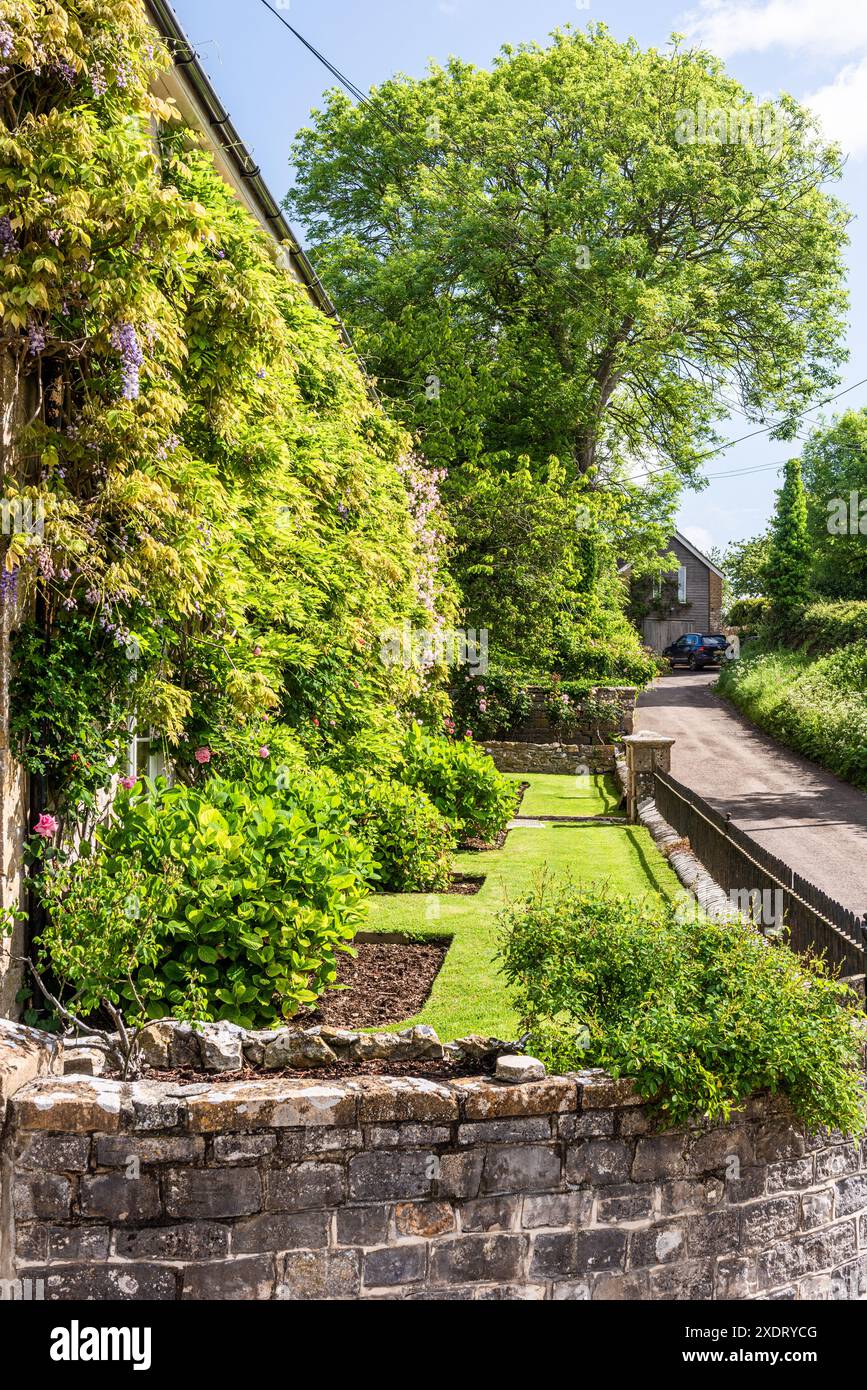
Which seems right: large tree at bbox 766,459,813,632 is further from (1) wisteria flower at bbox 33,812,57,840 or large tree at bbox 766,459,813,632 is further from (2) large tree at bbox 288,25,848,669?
(1) wisteria flower at bbox 33,812,57,840

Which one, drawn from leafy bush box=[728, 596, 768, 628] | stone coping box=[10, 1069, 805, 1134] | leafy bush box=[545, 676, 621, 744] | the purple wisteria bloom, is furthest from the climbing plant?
leafy bush box=[728, 596, 768, 628]

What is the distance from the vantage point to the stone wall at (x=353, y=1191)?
4477 mm

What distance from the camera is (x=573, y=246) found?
1062 inches

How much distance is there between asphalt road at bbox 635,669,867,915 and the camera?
48.5 ft

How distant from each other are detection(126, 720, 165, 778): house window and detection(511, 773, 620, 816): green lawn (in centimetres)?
964

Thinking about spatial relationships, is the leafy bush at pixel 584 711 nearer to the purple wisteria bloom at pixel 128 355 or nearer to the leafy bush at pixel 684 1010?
the purple wisteria bloom at pixel 128 355

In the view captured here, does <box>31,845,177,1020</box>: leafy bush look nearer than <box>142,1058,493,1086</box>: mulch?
No

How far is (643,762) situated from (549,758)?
22.8 ft

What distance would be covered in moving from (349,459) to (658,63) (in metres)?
23.8

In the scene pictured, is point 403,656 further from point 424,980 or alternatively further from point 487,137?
point 487,137

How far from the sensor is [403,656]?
14.1 m

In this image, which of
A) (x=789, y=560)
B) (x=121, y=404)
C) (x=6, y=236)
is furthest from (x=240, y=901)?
(x=789, y=560)

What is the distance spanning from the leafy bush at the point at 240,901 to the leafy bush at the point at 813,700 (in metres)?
17.2

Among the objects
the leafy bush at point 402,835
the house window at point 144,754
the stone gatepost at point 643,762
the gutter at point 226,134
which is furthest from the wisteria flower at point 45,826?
the stone gatepost at point 643,762
